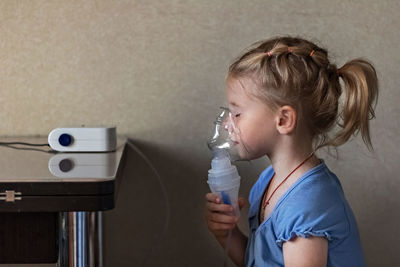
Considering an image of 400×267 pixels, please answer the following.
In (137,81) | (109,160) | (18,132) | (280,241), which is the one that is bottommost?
(280,241)

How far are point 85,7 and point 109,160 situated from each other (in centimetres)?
48

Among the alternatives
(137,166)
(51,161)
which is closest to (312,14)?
(137,166)

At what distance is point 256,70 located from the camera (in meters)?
1.08

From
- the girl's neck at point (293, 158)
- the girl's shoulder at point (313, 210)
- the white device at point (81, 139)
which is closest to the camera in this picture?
→ the girl's shoulder at point (313, 210)

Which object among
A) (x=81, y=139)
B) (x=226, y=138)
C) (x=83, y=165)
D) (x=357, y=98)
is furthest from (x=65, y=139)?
(x=357, y=98)

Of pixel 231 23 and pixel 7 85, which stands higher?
pixel 231 23

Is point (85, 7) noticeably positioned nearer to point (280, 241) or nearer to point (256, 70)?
point (256, 70)

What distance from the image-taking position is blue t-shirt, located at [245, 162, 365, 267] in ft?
3.34

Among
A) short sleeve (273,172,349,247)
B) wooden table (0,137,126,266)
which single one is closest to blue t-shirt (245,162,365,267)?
short sleeve (273,172,349,247)

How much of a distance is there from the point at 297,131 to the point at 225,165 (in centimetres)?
15

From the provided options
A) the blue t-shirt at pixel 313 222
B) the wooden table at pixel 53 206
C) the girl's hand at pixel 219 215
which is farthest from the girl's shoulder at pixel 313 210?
the wooden table at pixel 53 206

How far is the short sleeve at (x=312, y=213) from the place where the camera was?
1010 millimetres

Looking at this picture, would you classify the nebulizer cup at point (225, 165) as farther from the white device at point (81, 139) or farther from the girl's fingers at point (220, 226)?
the white device at point (81, 139)

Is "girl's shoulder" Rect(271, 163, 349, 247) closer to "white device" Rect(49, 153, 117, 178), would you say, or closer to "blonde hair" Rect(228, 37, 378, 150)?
"blonde hair" Rect(228, 37, 378, 150)
